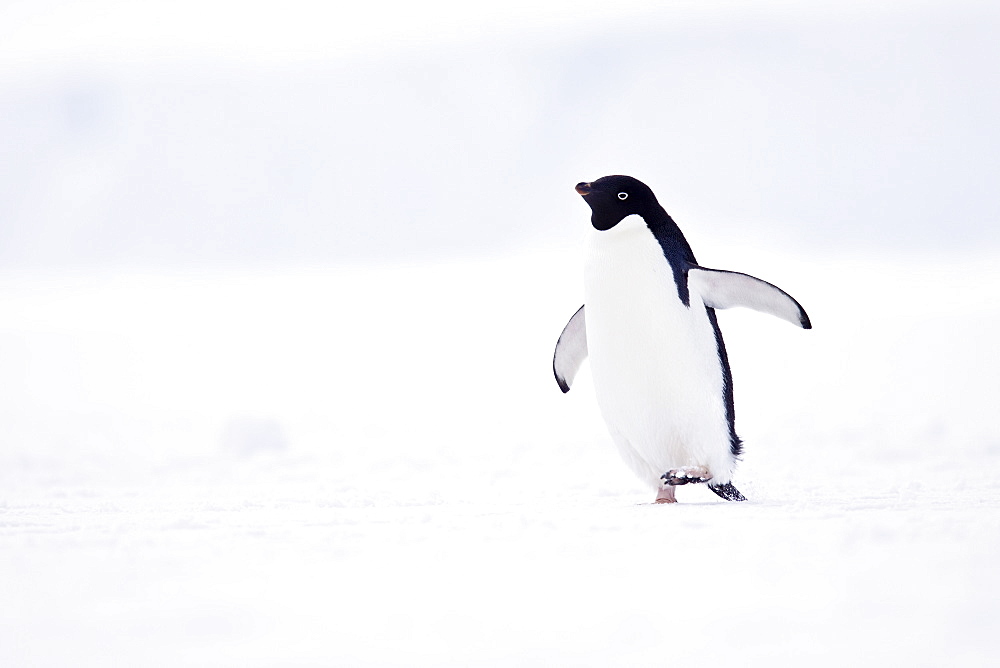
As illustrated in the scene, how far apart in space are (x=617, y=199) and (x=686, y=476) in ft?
2.56

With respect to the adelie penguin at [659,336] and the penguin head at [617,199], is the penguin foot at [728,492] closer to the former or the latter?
the adelie penguin at [659,336]

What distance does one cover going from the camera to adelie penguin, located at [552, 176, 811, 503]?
251 cm

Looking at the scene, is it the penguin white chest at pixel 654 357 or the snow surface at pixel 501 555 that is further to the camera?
the penguin white chest at pixel 654 357

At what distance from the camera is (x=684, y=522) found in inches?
68.7

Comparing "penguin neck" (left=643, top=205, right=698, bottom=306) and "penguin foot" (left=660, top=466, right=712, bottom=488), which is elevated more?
"penguin neck" (left=643, top=205, right=698, bottom=306)

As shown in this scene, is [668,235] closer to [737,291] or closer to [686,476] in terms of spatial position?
[737,291]

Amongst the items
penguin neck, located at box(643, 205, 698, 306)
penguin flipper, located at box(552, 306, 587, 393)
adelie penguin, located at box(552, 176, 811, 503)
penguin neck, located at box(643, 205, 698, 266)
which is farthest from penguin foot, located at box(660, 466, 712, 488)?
penguin flipper, located at box(552, 306, 587, 393)

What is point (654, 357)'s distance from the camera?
2510 millimetres

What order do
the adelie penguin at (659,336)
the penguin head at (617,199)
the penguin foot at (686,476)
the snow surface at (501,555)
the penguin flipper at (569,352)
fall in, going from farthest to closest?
the penguin flipper at (569,352) < the penguin head at (617,199) < the adelie penguin at (659,336) < the penguin foot at (686,476) < the snow surface at (501,555)

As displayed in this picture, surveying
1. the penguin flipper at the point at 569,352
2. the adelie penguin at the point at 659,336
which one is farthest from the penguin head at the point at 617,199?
the penguin flipper at the point at 569,352

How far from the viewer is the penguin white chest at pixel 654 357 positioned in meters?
2.51

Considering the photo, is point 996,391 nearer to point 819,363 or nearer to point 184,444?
point 819,363

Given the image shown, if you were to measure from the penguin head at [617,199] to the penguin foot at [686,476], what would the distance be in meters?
0.69

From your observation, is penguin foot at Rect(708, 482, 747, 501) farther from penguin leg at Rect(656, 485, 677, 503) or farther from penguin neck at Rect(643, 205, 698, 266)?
penguin neck at Rect(643, 205, 698, 266)
